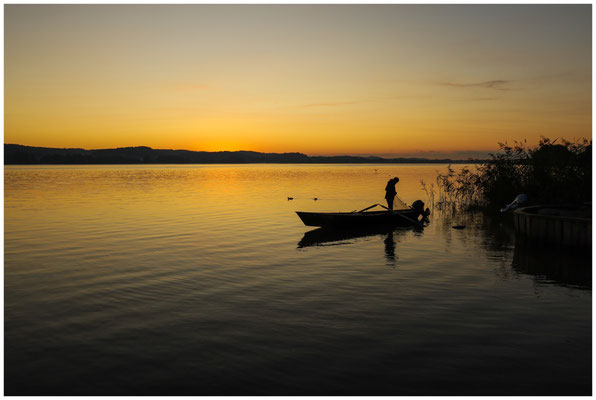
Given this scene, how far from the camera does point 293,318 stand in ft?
36.1

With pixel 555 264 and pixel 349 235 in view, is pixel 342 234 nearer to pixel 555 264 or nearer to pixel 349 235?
pixel 349 235

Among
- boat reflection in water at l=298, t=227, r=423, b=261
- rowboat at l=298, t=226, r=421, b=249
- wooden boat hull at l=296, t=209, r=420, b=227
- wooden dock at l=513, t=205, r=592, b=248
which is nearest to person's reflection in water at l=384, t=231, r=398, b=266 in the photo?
boat reflection in water at l=298, t=227, r=423, b=261

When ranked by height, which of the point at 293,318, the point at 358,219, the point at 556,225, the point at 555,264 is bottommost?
the point at 293,318

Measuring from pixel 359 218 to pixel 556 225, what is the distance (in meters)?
9.56

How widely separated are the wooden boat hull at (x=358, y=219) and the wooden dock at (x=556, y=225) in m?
6.42

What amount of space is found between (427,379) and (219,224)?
22439 millimetres

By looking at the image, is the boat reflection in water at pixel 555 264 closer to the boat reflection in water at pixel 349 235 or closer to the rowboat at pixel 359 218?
the boat reflection in water at pixel 349 235

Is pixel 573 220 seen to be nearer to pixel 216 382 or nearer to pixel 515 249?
pixel 515 249

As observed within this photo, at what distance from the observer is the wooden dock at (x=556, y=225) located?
63.6 feet

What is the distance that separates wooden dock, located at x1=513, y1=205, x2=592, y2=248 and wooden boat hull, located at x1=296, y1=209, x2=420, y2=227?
6422 mm

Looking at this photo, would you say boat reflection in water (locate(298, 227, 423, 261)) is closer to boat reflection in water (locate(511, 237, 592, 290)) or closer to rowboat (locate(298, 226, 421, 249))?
rowboat (locate(298, 226, 421, 249))

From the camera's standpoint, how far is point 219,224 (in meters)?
29.2

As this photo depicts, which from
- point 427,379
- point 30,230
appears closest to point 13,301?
point 427,379

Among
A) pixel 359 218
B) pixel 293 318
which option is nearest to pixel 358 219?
pixel 359 218
